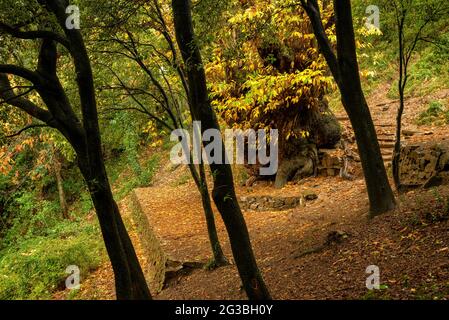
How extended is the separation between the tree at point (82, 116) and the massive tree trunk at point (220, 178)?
1486mm

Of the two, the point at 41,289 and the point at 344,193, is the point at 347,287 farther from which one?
the point at 41,289

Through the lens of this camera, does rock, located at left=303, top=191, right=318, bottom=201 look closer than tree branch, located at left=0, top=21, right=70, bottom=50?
No

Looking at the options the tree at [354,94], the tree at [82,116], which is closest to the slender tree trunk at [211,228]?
the tree at [82,116]

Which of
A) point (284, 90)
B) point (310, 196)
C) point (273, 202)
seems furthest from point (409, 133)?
point (273, 202)

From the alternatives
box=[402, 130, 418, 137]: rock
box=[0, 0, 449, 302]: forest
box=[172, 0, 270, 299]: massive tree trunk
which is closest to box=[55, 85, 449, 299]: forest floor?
box=[0, 0, 449, 302]: forest

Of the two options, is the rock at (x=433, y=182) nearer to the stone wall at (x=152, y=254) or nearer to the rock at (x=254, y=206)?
the rock at (x=254, y=206)

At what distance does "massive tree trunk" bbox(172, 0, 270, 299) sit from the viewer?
196 inches

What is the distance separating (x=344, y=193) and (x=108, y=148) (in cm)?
1892

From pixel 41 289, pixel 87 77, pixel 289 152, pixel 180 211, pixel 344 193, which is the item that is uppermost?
pixel 87 77

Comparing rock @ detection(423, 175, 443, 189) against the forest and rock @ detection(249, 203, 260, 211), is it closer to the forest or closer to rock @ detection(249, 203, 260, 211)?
the forest

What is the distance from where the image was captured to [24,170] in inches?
948

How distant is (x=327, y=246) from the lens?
757cm

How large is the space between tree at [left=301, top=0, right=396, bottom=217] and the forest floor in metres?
0.43

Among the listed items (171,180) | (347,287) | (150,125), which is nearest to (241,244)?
(347,287)
